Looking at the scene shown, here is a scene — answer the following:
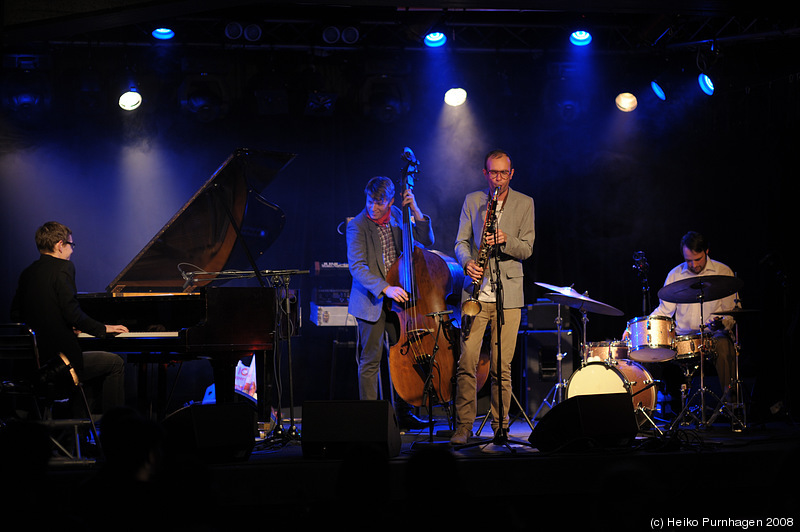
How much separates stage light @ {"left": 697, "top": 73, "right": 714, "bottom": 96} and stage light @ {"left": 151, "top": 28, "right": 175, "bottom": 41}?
5613 millimetres

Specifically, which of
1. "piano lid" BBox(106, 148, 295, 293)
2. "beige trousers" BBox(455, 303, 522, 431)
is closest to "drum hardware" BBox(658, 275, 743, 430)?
"beige trousers" BBox(455, 303, 522, 431)

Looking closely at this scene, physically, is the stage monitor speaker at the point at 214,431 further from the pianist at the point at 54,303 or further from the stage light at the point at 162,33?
the stage light at the point at 162,33

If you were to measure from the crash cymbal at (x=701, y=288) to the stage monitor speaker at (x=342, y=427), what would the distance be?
2.90 meters

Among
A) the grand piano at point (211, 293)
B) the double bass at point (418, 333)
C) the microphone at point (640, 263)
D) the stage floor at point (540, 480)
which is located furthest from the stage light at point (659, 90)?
the grand piano at point (211, 293)

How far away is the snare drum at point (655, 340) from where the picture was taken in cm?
604

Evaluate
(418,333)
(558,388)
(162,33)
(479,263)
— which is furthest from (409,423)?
(162,33)

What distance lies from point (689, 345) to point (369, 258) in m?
2.78

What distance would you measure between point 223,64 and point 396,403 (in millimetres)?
4171

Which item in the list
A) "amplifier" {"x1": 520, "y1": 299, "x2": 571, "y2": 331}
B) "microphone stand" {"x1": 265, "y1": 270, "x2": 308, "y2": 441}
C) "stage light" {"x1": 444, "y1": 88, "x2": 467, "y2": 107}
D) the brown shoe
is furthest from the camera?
"stage light" {"x1": 444, "y1": 88, "x2": 467, "y2": 107}

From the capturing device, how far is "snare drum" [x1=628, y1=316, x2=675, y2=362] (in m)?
6.04

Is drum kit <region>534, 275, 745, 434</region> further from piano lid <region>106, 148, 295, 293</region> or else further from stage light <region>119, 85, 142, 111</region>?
stage light <region>119, 85, 142, 111</region>

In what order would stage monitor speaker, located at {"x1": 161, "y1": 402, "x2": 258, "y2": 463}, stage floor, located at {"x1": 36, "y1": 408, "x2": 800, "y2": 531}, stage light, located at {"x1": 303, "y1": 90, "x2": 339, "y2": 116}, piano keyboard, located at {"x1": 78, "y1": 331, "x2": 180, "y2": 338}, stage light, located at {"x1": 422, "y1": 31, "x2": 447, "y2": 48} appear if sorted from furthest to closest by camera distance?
1. stage light, located at {"x1": 303, "y1": 90, "x2": 339, "y2": 116}
2. stage light, located at {"x1": 422, "y1": 31, "x2": 447, "y2": 48}
3. piano keyboard, located at {"x1": 78, "y1": 331, "x2": 180, "y2": 338}
4. stage monitor speaker, located at {"x1": 161, "y1": 402, "x2": 258, "y2": 463}
5. stage floor, located at {"x1": 36, "y1": 408, "x2": 800, "y2": 531}

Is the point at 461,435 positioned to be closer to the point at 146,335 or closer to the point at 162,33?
the point at 146,335

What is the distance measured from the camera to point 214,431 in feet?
14.3
